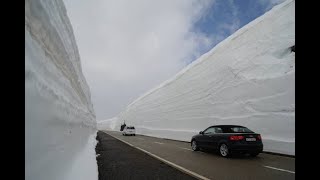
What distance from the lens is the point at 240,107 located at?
67.8 ft

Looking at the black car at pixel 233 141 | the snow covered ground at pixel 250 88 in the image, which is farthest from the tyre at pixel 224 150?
the snow covered ground at pixel 250 88

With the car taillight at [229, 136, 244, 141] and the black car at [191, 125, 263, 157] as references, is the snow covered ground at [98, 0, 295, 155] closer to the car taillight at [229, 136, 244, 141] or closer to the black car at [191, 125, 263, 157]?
the black car at [191, 125, 263, 157]

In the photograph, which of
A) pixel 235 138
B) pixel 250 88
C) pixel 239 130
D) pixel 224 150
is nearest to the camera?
pixel 235 138

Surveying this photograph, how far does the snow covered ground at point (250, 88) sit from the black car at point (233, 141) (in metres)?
2.50

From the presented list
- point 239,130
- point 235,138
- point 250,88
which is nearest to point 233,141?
point 235,138

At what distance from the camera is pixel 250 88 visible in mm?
20578

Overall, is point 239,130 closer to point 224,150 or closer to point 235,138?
point 235,138

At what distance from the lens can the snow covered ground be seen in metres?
16.1

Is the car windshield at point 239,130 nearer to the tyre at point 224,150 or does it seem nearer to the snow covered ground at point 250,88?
the tyre at point 224,150

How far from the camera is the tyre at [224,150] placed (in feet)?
39.5

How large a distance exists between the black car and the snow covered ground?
2503 millimetres

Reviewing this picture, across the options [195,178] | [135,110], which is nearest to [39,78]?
[195,178]

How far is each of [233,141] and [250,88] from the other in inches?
390

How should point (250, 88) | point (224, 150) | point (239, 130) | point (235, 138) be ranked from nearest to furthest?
point (235, 138)
point (224, 150)
point (239, 130)
point (250, 88)
